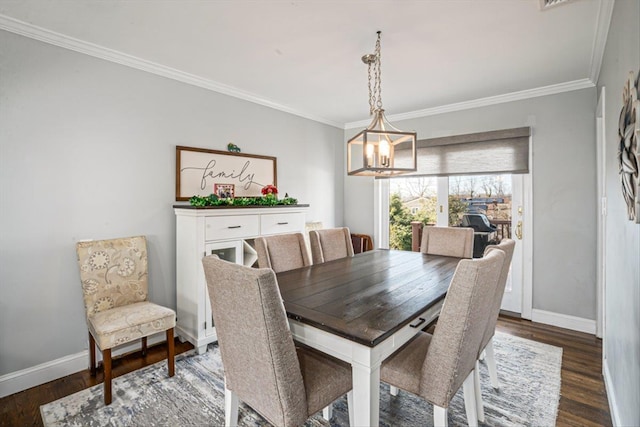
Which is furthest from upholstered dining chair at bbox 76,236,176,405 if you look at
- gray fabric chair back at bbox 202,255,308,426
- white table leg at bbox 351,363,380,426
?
white table leg at bbox 351,363,380,426

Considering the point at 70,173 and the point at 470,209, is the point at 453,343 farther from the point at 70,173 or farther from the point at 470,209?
the point at 470,209

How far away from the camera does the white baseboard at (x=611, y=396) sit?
1716 mm

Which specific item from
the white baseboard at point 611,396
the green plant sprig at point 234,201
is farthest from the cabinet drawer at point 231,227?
the white baseboard at point 611,396

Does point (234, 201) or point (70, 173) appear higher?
point (70, 173)

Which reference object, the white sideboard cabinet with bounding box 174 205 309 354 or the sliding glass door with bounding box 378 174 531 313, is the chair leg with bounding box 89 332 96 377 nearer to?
the white sideboard cabinet with bounding box 174 205 309 354

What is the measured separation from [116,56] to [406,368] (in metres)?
3.00

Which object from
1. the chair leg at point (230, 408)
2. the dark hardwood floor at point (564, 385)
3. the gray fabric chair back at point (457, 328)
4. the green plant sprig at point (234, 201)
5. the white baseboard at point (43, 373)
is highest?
the green plant sprig at point (234, 201)

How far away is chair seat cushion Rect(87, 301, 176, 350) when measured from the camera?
2004mm

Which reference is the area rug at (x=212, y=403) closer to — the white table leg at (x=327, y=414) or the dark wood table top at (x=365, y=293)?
the white table leg at (x=327, y=414)

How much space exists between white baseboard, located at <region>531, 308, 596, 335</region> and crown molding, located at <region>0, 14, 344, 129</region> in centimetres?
374

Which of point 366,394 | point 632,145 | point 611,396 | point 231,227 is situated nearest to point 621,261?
point 632,145

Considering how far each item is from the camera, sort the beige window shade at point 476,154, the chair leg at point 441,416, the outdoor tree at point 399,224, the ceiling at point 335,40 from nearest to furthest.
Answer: the chair leg at point 441,416, the ceiling at point 335,40, the beige window shade at point 476,154, the outdoor tree at point 399,224

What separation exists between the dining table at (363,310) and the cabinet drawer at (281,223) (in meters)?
0.93

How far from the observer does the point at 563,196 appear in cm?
317
